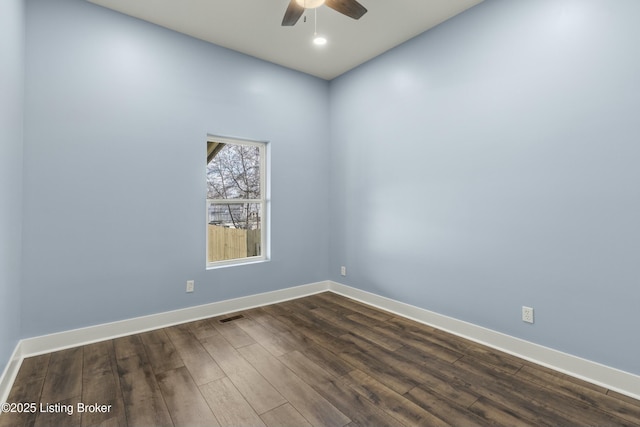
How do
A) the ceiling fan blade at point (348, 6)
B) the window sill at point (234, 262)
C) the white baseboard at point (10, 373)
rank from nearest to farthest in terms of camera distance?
1. the white baseboard at point (10, 373)
2. the ceiling fan blade at point (348, 6)
3. the window sill at point (234, 262)

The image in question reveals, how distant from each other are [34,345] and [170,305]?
1.04 metres

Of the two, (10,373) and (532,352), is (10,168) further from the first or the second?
(532,352)

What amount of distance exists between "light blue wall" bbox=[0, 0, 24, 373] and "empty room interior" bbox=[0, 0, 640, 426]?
0.11 feet

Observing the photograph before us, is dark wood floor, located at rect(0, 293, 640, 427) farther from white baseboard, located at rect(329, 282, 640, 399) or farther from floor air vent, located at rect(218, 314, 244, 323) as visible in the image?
floor air vent, located at rect(218, 314, 244, 323)

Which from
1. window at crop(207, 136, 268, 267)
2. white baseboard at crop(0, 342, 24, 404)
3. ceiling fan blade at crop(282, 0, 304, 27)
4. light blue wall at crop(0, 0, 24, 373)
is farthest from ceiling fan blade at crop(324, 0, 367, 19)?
white baseboard at crop(0, 342, 24, 404)

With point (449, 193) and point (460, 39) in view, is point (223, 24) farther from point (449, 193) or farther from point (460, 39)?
point (449, 193)

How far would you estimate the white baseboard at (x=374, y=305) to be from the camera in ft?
6.82

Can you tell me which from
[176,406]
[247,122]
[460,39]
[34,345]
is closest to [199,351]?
[176,406]

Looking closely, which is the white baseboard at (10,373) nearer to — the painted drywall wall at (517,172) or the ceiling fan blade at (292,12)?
the ceiling fan blade at (292,12)

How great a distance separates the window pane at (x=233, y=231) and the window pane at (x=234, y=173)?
0.46 ft

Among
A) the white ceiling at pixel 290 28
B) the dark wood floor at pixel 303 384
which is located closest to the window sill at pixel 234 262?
the dark wood floor at pixel 303 384

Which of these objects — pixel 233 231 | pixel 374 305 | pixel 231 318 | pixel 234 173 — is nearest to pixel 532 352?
pixel 374 305

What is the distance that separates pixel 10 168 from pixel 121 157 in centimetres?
83

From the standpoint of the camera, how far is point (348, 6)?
2234mm
